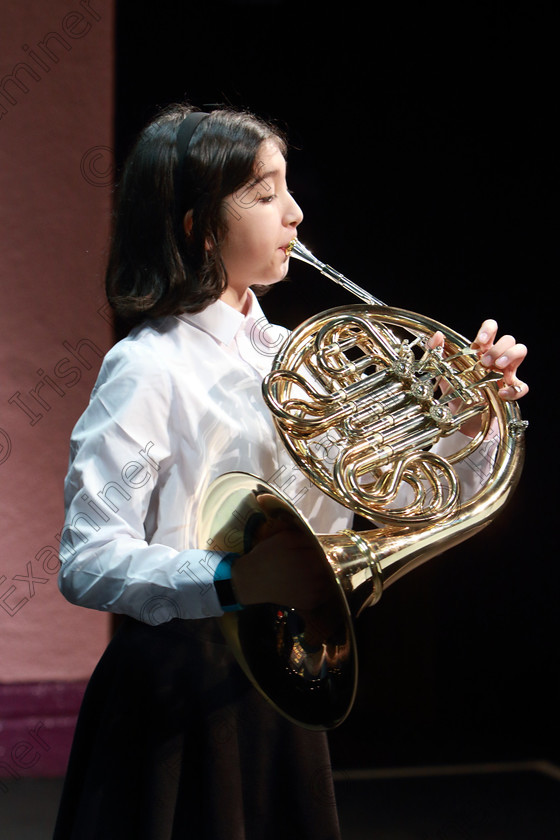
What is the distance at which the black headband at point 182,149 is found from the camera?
→ 0.99 metres

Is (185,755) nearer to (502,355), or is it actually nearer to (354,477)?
(354,477)

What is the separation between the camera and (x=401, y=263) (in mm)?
1926

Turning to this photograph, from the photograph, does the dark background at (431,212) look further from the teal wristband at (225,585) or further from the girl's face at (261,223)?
the teal wristband at (225,585)

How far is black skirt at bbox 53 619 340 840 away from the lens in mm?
851

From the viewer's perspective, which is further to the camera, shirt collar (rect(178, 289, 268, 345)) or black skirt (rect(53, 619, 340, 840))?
shirt collar (rect(178, 289, 268, 345))

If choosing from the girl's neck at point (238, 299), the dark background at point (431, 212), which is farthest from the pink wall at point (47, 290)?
the girl's neck at point (238, 299)

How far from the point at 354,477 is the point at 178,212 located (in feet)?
1.15

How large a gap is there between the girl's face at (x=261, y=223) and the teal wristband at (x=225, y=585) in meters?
0.35

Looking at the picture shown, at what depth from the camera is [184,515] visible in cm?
92

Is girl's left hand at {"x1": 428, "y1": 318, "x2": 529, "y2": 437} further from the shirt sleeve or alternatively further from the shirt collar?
the shirt sleeve

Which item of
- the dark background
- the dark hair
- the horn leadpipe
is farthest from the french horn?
the dark background

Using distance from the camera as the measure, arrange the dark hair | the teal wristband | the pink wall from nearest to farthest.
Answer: the teal wristband → the dark hair → the pink wall

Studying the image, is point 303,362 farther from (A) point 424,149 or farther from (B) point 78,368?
(A) point 424,149

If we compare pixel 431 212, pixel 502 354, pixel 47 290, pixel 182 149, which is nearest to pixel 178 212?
pixel 182 149
